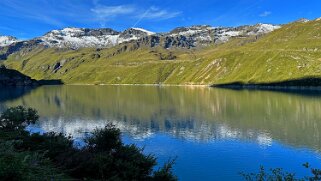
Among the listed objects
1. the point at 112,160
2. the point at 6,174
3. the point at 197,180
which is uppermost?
the point at 6,174

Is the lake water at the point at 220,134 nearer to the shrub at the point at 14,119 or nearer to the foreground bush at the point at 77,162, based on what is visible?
the foreground bush at the point at 77,162

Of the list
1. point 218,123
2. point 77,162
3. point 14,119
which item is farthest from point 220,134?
point 77,162

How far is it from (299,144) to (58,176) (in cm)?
6997

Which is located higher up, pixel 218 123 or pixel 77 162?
pixel 77 162

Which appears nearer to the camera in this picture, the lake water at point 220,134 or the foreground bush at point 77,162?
the foreground bush at point 77,162

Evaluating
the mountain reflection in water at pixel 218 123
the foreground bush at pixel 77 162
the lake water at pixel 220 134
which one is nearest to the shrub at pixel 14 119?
the foreground bush at pixel 77 162

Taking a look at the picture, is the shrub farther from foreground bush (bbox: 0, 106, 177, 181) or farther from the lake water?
the lake water

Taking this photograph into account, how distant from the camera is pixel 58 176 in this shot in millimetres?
28375

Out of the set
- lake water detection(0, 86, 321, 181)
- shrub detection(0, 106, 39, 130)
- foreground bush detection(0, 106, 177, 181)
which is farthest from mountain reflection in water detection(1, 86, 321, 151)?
foreground bush detection(0, 106, 177, 181)

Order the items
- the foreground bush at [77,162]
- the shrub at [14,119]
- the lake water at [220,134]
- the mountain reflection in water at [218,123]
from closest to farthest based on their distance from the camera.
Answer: the foreground bush at [77,162] < the shrub at [14,119] < the lake water at [220,134] < the mountain reflection in water at [218,123]

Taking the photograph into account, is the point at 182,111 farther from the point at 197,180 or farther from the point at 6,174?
the point at 6,174

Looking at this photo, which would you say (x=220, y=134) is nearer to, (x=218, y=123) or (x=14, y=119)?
(x=218, y=123)

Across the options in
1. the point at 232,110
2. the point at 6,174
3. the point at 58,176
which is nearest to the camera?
the point at 6,174

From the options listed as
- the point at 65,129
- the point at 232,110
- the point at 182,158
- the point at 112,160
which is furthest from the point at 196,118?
the point at 112,160
